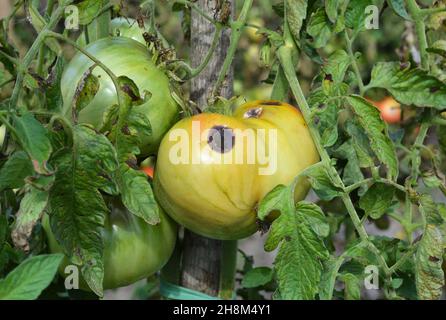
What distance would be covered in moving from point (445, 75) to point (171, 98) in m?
0.32

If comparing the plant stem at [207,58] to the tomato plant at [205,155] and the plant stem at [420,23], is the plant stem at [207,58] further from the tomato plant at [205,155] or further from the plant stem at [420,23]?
the plant stem at [420,23]

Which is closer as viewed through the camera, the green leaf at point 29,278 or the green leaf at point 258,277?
the green leaf at point 29,278

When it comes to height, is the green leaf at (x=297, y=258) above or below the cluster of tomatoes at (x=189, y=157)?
below

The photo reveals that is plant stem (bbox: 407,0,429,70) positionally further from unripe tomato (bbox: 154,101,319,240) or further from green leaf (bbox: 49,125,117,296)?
green leaf (bbox: 49,125,117,296)

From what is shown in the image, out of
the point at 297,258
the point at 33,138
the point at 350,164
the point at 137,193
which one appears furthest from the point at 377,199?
the point at 33,138

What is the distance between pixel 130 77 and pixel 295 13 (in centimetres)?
18

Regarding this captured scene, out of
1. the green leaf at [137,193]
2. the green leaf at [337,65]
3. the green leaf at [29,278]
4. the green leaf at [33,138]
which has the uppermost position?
the green leaf at [337,65]

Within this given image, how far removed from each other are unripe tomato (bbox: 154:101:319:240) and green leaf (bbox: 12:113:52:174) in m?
0.14

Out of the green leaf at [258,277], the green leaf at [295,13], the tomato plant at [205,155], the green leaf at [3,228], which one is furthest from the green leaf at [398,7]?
the green leaf at [3,228]

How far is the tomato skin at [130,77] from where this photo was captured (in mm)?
713

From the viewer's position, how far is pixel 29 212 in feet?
2.02

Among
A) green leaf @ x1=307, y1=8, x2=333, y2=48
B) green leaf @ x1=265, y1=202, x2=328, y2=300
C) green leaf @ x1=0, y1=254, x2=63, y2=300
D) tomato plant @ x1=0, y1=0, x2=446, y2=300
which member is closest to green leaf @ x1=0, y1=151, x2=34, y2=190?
tomato plant @ x1=0, y1=0, x2=446, y2=300

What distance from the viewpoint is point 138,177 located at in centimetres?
66

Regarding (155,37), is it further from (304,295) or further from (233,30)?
(304,295)
